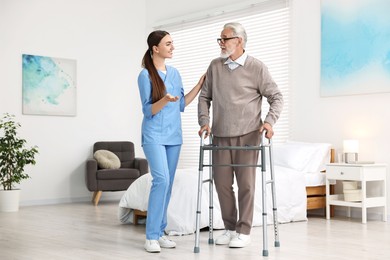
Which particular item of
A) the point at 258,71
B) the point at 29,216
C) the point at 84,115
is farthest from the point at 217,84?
the point at 84,115

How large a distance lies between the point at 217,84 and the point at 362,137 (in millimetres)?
2583

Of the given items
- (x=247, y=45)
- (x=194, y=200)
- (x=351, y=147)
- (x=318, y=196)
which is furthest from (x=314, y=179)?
(x=247, y=45)

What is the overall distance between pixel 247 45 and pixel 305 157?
185cm

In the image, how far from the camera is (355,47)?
6348mm

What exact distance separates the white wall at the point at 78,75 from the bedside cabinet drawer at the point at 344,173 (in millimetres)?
3520

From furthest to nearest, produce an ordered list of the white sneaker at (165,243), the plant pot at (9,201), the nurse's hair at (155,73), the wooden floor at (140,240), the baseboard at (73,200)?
the baseboard at (73,200)
the plant pot at (9,201)
the white sneaker at (165,243)
the nurse's hair at (155,73)
the wooden floor at (140,240)

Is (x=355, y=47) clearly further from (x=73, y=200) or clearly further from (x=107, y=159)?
(x=73, y=200)

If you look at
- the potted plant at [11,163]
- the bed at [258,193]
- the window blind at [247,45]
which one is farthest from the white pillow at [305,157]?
the potted plant at [11,163]

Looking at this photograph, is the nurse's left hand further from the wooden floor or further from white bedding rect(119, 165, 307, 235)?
white bedding rect(119, 165, 307, 235)

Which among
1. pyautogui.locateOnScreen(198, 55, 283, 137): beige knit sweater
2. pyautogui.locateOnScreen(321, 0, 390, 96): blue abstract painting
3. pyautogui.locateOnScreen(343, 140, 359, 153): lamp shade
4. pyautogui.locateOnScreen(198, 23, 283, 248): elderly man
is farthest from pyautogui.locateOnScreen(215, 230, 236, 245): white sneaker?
pyautogui.locateOnScreen(321, 0, 390, 96): blue abstract painting

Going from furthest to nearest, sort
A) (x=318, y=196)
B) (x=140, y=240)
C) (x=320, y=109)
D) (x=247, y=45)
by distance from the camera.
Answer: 1. (x=247, y=45)
2. (x=320, y=109)
3. (x=318, y=196)
4. (x=140, y=240)

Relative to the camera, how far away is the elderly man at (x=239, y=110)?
13.7ft

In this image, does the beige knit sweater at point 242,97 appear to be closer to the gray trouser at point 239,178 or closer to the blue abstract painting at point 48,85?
the gray trouser at point 239,178

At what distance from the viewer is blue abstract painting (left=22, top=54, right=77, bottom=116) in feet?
25.5
